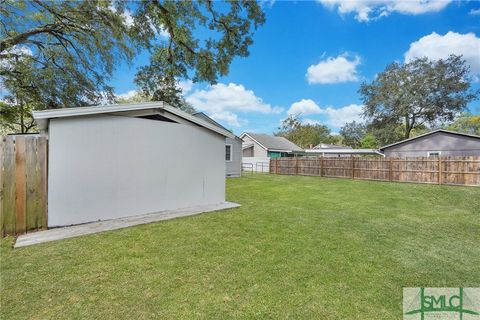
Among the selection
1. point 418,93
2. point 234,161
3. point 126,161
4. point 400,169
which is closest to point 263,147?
point 234,161

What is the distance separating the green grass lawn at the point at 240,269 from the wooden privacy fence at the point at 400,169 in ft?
25.6

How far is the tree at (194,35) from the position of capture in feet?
26.1

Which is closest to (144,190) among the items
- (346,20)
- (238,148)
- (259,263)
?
(259,263)

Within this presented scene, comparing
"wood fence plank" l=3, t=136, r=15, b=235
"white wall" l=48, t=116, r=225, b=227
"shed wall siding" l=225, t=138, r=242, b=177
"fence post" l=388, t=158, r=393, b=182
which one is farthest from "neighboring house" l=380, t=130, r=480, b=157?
"wood fence plank" l=3, t=136, r=15, b=235

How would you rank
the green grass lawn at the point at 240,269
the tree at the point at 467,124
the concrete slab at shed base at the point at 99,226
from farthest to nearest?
1. the tree at the point at 467,124
2. the concrete slab at shed base at the point at 99,226
3. the green grass lawn at the point at 240,269

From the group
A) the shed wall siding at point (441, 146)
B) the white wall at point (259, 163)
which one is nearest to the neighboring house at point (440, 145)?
the shed wall siding at point (441, 146)

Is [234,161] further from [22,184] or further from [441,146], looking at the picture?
[441,146]

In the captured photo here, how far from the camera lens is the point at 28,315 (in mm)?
2295

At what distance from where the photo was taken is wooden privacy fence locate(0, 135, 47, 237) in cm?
440

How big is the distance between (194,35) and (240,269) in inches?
343

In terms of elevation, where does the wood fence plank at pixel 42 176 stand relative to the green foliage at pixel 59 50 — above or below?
below

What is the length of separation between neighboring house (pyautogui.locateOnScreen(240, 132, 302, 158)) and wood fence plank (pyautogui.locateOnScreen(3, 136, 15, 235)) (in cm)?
2234

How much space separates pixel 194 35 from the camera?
920 centimetres

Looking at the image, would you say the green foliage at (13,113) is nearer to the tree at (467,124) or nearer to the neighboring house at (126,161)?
the neighboring house at (126,161)
